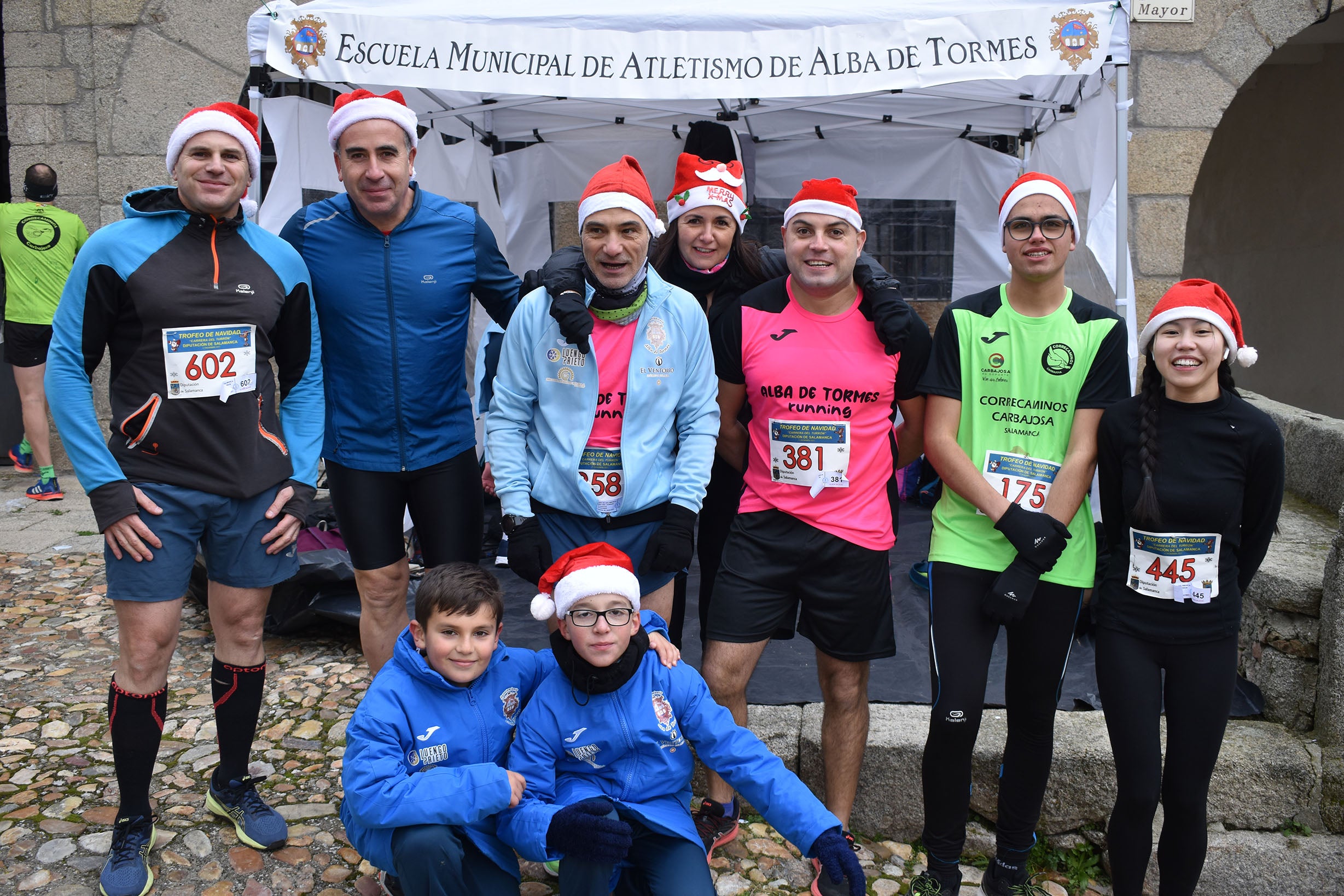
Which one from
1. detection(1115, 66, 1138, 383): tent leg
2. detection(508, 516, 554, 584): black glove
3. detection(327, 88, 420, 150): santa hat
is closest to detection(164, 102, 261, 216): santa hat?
detection(327, 88, 420, 150): santa hat

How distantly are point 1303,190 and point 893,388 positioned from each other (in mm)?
8756

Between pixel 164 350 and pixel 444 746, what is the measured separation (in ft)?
3.80

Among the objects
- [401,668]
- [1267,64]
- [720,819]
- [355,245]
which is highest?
[1267,64]

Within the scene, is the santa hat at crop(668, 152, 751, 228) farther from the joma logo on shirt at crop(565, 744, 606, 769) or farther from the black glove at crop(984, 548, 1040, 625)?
the joma logo on shirt at crop(565, 744, 606, 769)

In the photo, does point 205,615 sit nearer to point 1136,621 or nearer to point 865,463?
point 865,463

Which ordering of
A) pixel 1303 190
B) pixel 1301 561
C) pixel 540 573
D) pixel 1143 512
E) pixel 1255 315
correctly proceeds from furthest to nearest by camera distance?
pixel 1255 315 < pixel 1303 190 < pixel 1301 561 < pixel 540 573 < pixel 1143 512

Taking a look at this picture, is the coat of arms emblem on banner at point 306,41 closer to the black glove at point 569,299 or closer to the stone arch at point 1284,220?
the black glove at point 569,299

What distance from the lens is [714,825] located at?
2818 millimetres

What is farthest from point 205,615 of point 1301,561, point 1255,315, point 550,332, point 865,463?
point 1255,315

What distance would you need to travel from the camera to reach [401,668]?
2.39 meters

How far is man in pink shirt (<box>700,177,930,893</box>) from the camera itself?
2629 mm

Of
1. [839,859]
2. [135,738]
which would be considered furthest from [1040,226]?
[135,738]

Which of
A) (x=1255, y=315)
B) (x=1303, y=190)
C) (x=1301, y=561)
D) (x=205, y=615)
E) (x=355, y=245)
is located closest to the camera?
(x=355, y=245)

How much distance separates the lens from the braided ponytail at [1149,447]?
2.30 m
